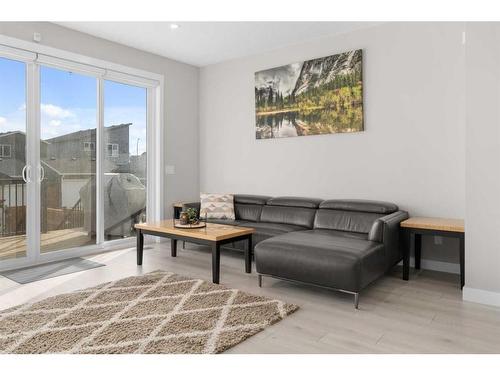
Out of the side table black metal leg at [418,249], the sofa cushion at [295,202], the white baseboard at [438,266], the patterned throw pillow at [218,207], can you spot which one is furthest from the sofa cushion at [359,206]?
the patterned throw pillow at [218,207]

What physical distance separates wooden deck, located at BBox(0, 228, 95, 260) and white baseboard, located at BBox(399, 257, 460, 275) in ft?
13.0

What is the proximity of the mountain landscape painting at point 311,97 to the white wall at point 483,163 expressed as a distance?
1.45 metres

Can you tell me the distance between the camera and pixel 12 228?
3.88 m

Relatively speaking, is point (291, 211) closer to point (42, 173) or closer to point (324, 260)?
point (324, 260)

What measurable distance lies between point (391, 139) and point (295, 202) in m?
1.34

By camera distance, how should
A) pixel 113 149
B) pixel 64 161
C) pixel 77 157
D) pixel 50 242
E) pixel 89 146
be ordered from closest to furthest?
pixel 50 242 < pixel 64 161 < pixel 77 157 < pixel 89 146 < pixel 113 149

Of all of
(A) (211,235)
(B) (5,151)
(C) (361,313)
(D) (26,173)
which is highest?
(B) (5,151)

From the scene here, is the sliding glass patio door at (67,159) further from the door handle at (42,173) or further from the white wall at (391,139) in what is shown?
the white wall at (391,139)

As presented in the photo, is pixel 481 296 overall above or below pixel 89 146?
below

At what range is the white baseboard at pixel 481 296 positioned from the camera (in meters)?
2.79

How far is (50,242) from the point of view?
420cm

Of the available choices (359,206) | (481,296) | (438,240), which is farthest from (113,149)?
(481,296)

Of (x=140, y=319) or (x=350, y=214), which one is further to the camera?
(x=350, y=214)
